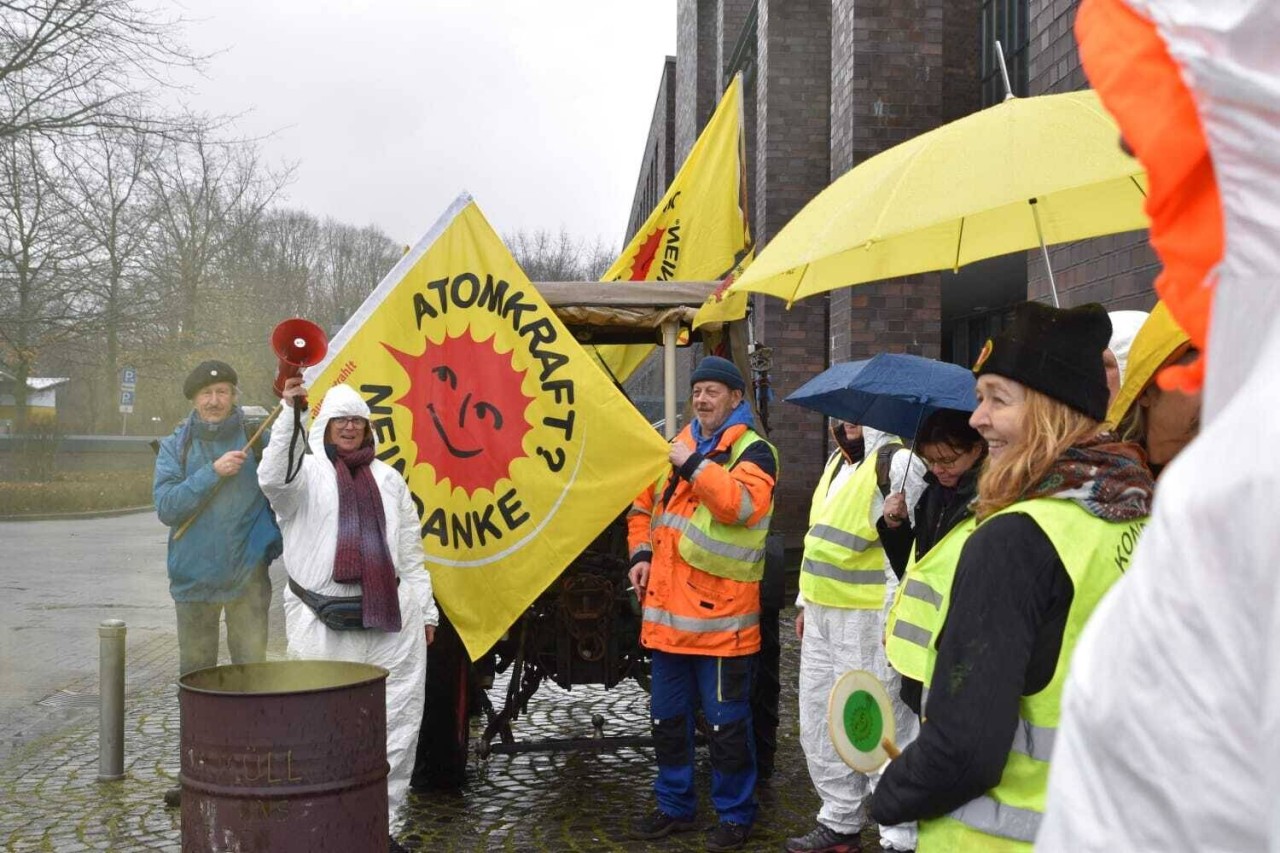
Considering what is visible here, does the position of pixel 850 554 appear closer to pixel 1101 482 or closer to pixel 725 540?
pixel 725 540

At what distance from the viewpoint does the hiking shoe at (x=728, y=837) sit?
5445mm

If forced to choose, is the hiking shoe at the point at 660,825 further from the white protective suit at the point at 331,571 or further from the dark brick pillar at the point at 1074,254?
the dark brick pillar at the point at 1074,254

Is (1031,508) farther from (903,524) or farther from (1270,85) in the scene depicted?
(903,524)

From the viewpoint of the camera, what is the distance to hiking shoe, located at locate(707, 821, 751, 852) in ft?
17.9

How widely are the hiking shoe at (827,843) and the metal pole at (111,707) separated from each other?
11.6 ft

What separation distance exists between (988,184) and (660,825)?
11.2ft

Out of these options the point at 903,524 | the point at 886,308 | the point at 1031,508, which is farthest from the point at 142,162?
the point at 1031,508

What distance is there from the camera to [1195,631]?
2.48 feet

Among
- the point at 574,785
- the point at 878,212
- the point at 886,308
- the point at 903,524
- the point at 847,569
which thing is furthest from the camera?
the point at 886,308

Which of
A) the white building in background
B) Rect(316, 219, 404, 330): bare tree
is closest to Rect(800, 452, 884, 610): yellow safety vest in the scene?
the white building in background

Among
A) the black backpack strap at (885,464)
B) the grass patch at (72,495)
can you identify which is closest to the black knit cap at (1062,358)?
the black backpack strap at (885,464)

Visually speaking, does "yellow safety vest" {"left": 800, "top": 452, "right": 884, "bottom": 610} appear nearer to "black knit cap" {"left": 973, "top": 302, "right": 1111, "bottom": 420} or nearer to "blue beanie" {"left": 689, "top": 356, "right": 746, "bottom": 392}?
"blue beanie" {"left": 689, "top": 356, "right": 746, "bottom": 392}

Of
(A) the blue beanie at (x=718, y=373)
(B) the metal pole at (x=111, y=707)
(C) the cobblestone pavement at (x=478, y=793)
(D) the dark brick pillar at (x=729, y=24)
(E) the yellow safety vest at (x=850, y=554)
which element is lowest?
(C) the cobblestone pavement at (x=478, y=793)

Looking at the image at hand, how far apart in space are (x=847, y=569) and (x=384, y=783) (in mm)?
2270
